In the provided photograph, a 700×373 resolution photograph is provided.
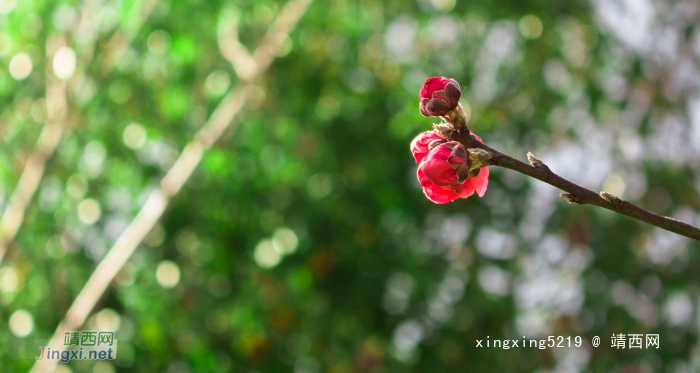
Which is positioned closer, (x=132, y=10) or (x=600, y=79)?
(x=132, y=10)

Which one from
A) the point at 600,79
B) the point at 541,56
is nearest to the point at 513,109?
the point at 541,56

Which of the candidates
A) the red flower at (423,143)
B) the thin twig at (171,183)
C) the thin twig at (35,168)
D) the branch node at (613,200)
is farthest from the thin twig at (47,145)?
the branch node at (613,200)

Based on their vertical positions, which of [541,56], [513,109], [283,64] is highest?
[541,56]

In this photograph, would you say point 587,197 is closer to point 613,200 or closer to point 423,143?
point 613,200

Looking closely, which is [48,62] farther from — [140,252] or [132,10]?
[140,252]

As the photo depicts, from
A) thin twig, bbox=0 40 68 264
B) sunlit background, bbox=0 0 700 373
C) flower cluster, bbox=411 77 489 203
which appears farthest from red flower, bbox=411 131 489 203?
thin twig, bbox=0 40 68 264

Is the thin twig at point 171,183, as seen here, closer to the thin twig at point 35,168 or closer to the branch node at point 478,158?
the thin twig at point 35,168

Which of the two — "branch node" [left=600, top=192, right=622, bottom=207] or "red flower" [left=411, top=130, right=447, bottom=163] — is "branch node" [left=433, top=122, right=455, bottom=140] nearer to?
"red flower" [left=411, top=130, right=447, bottom=163]
